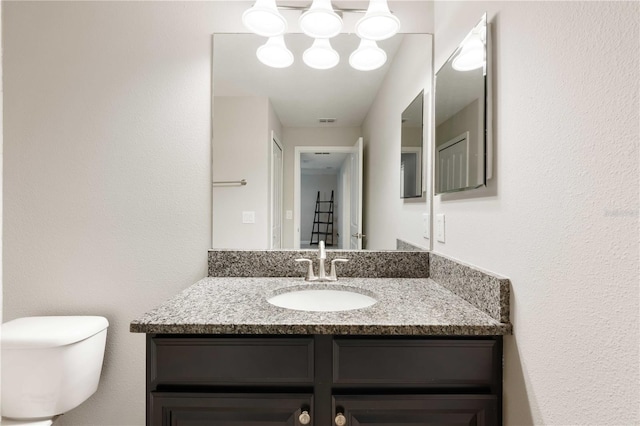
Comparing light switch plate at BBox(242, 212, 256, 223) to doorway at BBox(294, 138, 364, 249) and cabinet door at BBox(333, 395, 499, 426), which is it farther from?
cabinet door at BBox(333, 395, 499, 426)

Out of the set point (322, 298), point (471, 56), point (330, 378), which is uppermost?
point (471, 56)

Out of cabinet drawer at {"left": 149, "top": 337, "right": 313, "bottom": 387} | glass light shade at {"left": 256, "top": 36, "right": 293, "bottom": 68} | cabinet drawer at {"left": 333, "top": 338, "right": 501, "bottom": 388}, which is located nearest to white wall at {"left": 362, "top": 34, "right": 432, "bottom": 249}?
glass light shade at {"left": 256, "top": 36, "right": 293, "bottom": 68}

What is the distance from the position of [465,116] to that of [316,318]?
814mm

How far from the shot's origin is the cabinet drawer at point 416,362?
0.90 metres

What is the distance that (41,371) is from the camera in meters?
1.18

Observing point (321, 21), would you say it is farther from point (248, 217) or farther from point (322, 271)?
point (322, 271)

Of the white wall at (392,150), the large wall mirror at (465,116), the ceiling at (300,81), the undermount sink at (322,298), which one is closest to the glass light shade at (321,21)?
the ceiling at (300,81)

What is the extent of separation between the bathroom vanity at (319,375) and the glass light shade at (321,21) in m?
1.15

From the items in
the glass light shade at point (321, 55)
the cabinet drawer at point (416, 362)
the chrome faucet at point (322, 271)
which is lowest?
the cabinet drawer at point (416, 362)

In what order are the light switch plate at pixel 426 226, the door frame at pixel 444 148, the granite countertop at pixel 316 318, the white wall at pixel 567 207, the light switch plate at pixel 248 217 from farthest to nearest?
the light switch plate at pixel 248 217 → the light switch plate at pixel 426 226 → the door frame at pixel 444 148 → the granite countertop at pixel 316 318 → the white wall at pixel 567 207

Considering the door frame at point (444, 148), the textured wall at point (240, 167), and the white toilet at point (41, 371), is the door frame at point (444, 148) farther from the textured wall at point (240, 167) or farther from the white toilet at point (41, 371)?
the white toilet at point (41, 371)

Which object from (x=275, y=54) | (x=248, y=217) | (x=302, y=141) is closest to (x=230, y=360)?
(x=248, y=217)

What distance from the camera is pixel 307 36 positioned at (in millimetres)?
1487

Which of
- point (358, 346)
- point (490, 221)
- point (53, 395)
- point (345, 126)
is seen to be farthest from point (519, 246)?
point (53, 395)
